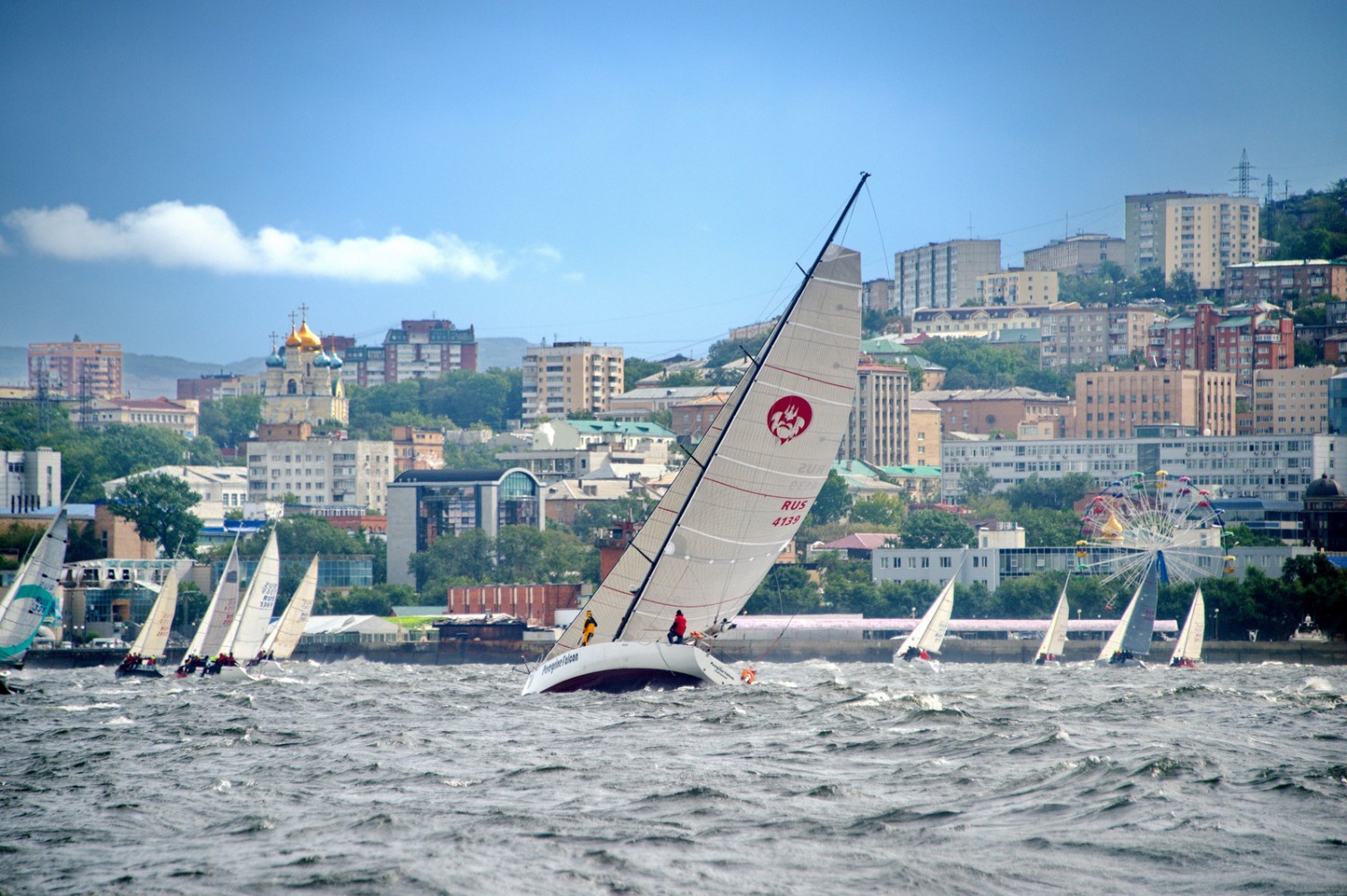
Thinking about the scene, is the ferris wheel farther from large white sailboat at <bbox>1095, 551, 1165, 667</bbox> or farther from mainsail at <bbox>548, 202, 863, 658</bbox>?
mainsail at <bbox>548, 202, 863, 658</bbox>

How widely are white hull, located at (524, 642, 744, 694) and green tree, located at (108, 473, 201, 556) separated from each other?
94539 millimetres

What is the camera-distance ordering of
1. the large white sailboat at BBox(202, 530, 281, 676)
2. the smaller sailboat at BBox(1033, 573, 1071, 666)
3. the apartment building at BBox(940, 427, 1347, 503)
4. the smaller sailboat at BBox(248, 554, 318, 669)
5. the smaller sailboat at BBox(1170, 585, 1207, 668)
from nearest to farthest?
the large white sailboat at BBox(202, 530, 281, 676)
the smaller sailboat at BBox(1170, 585, 1207, 668)
the smaller sailboat at BBox(248, 554, 318, 669)
the smaller sailboat at BBox(1033, 573, 1071, 666)
the apartment building at BBox(940, 427, 1347, 503)


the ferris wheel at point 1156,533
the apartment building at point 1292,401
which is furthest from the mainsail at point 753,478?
the apartment building at point 1292,401

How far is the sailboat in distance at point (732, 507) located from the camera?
30594mm

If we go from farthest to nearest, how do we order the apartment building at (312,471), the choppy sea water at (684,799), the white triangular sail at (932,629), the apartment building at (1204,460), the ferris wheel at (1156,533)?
1. the apartment building at (312,471)
2. the apartment building at (1204,460)
3. the ferris wheel at (1156,533)
4. the white triangular sail at (932,629)
5. the choppy sea water at (684,799)

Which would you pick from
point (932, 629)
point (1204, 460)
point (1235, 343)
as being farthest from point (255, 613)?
point (1235, 343)

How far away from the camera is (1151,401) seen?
528 feet

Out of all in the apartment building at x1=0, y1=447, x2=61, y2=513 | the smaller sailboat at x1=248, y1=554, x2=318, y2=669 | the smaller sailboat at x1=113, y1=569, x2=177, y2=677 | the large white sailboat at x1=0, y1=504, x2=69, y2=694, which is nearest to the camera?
the large white sailboat at x1=0, y1=504, x2=69, y2=694

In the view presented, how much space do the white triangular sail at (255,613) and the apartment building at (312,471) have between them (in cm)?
10373

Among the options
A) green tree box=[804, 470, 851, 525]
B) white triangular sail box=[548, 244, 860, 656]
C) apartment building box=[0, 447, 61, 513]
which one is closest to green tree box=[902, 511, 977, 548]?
green tree box=[804, 470, 851, 525]

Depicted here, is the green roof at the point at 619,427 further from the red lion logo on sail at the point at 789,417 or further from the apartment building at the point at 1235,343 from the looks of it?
the red lion logo on sail at the point at 789,417

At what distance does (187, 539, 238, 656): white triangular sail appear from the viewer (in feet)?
200

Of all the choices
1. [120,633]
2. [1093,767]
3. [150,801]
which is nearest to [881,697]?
[1093,767]

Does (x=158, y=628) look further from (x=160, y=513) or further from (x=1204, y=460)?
(x=1204, y=460)
